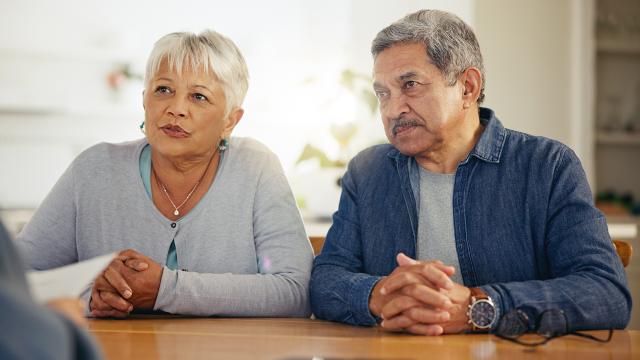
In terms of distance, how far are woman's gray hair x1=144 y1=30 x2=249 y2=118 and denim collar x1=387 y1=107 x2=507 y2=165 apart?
436 mm

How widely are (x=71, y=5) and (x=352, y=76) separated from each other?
6.36 ft

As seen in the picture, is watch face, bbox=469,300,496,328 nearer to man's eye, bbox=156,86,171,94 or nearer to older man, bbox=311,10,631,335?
older man, bbox=311,10,631,335

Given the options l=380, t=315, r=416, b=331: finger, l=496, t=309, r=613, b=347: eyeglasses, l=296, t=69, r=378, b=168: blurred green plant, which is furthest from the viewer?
l=296, t=69, r=378, b=168: blurred green plant

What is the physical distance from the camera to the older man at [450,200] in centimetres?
162

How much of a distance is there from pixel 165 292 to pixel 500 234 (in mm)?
743

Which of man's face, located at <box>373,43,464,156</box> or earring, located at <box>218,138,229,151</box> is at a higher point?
man's face, located at <box>373,43,464,156</box>

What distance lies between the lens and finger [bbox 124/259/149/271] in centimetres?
164

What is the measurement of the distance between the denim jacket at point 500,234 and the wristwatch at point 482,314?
0.02m

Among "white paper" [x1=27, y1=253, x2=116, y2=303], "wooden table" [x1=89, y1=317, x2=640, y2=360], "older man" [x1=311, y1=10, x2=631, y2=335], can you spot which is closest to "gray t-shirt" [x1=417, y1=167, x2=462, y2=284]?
"older man" [x1=311, y1=10, x2=631, y2=335]

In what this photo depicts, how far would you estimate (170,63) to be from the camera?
188 centimetres

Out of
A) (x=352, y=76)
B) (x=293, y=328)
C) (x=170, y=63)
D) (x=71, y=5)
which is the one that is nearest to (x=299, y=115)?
(x=352, y=76)

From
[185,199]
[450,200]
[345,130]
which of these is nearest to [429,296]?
[450,200]

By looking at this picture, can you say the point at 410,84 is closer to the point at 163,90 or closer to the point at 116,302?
the point at 163,90

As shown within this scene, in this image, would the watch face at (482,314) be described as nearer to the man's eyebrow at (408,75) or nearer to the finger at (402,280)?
the finger at (402,280)
